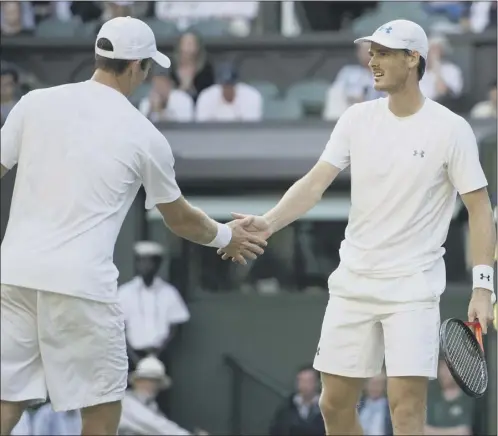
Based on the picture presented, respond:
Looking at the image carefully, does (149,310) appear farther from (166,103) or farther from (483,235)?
(483,235)

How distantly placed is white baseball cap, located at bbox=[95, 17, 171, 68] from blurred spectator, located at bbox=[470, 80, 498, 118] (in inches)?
256

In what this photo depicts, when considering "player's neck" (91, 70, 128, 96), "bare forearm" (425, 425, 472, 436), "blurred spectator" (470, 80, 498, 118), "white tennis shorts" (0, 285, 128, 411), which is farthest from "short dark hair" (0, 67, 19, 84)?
"white tennis shorts" (0, 285, 128, 411)

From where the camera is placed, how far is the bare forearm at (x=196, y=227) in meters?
6.01

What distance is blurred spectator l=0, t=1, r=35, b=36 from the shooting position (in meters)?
13.4

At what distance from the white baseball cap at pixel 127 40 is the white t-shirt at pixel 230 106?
6683 mm

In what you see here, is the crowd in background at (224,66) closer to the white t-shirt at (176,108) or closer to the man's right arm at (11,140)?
the white t-shirt at (176,108)

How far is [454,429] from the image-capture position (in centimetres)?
1133

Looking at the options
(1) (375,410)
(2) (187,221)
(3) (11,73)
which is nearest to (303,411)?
(1) (375,410)

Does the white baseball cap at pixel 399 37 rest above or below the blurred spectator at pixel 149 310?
above

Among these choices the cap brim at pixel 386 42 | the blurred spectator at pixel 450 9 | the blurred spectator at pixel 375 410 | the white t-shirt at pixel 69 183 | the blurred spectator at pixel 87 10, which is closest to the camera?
the white t-shirt at pixel 69 183

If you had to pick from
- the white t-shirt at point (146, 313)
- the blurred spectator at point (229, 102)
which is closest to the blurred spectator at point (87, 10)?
the blurred spectator at point (229, 102)

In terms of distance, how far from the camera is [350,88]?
12.3 meters

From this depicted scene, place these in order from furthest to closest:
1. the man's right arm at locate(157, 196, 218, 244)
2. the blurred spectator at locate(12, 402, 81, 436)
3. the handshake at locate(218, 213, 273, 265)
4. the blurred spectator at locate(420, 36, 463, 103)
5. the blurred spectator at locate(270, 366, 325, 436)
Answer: the blurred spectator at locate(420, 36, 463, 103)
the blurred spectator at locate(270, 366, 325, 436)
the blurred spectator at locate(12, 402, 81, 436)
the handshake at locate(218, 213, 273, 265)
the man's right arm at locate(157, 196, 218, 244)

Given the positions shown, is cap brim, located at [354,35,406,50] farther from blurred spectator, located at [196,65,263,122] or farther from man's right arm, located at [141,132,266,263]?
blurred spectator, located at [196,65,263,122]
